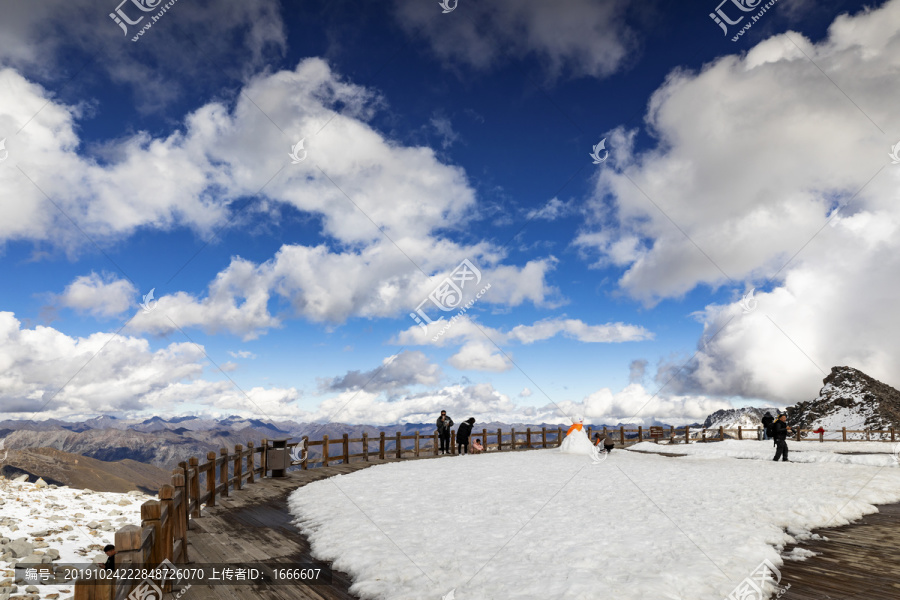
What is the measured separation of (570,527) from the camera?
8.66m

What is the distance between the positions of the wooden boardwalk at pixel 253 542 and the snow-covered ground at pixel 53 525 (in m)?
5.03

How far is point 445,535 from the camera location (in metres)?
8.32

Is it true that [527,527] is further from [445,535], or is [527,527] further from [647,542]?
[647,542]

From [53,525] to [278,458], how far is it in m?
9.60

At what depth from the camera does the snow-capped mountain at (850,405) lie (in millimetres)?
118688

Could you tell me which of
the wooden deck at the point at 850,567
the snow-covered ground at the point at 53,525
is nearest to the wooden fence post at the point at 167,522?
the wooden deck at the point at 850,567

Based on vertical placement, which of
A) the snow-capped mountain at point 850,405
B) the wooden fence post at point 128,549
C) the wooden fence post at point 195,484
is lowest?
the snow-capped mountain at point 850,405

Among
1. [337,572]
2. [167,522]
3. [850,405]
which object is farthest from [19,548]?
[850,405]

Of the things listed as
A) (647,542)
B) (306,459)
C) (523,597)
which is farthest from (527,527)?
(306,459)

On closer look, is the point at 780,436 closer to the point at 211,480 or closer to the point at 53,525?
the point at 211,480

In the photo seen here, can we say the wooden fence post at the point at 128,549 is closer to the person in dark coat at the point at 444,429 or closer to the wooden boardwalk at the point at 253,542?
the wooden boardwalk at the point at 253,542

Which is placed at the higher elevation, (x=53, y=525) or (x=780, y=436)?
(x=780, y=436)

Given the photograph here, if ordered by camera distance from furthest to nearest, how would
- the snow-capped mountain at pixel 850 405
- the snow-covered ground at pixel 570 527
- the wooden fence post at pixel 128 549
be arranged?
the snow-capped mountain at pixel 850 405
the snow-covered ground at pixel 570 527
the wooden fence post at pixel 128 549

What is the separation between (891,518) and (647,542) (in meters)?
6.18
